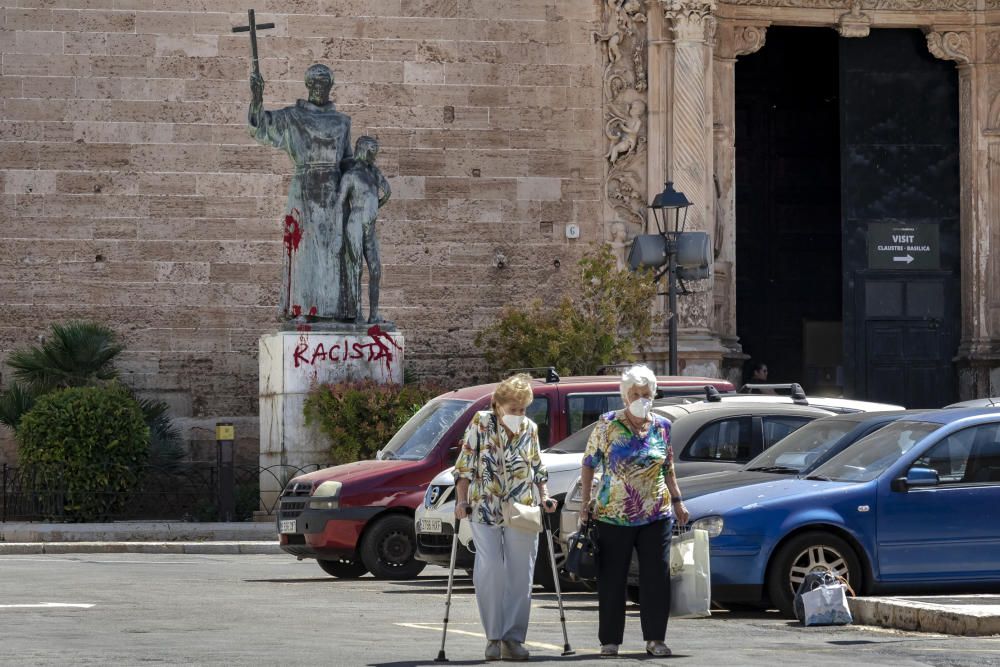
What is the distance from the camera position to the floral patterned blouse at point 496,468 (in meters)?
10.8

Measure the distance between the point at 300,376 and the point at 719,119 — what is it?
828cm

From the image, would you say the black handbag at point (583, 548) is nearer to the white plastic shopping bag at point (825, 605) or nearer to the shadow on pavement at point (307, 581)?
the white plastic shopping bag at point (825, 605)

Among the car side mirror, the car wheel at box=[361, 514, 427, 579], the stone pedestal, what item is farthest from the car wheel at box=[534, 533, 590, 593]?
the stone pedestal

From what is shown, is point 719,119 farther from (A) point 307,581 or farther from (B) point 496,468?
(B) point 496,468

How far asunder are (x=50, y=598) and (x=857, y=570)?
18.5 feet

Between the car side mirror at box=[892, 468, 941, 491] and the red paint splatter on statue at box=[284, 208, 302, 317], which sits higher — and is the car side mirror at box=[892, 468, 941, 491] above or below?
below

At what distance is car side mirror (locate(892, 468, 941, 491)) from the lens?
43.1ft

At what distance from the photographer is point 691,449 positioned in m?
15.4

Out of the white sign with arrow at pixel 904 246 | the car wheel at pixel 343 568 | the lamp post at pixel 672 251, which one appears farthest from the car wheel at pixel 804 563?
the white sign with arrow at pixel 904 246

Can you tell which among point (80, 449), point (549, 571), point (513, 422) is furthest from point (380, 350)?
point (513, 422)

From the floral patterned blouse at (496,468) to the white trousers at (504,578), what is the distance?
92 mm

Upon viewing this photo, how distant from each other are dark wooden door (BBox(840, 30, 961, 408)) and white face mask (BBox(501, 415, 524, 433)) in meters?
18.0

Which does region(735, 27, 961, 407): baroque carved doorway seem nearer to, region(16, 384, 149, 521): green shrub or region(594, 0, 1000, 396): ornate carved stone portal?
region(594, 0, 1000, 396): ornate carved stone portal

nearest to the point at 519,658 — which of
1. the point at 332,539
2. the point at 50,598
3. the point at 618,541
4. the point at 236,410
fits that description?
the point at 618,541
